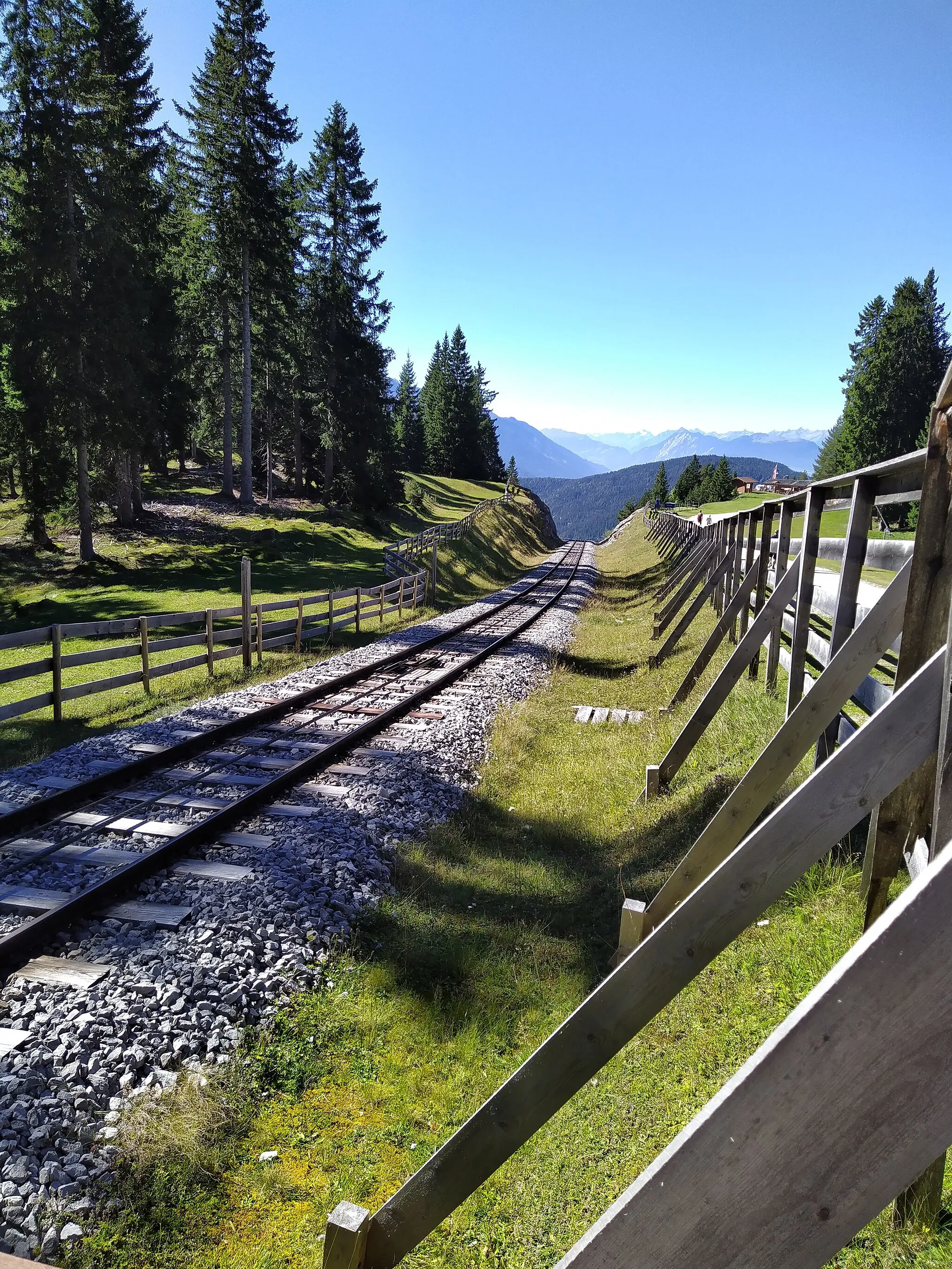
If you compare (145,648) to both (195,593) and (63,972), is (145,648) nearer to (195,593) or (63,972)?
(63,972)

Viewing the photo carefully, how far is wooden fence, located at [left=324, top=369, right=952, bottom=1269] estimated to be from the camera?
104 centimetres

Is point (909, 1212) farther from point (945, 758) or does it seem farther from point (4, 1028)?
point (4, 1028)

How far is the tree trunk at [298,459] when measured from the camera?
3859cm

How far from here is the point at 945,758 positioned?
58.9 inches

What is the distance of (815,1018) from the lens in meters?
1.07

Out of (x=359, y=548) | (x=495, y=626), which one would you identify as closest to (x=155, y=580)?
(x=359, y=548)

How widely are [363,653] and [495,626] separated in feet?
16.6

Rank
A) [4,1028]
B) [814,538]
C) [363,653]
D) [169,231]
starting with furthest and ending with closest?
[169,231], [363,653], [814,538], [4,1028]

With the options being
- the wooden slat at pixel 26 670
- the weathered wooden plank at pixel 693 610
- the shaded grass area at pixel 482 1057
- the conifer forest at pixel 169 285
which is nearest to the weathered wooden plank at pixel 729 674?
the shaded grass area at pixel 482 1057

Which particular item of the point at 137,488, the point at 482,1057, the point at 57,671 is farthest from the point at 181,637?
the point at 137,488

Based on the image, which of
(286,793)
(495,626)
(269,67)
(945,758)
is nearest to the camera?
(945,758)

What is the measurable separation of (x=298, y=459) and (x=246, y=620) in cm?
2834

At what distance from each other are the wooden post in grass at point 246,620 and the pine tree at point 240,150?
21718mm

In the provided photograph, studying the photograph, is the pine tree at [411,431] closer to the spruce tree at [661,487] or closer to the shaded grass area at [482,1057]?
the spruce tree at [661,487]
